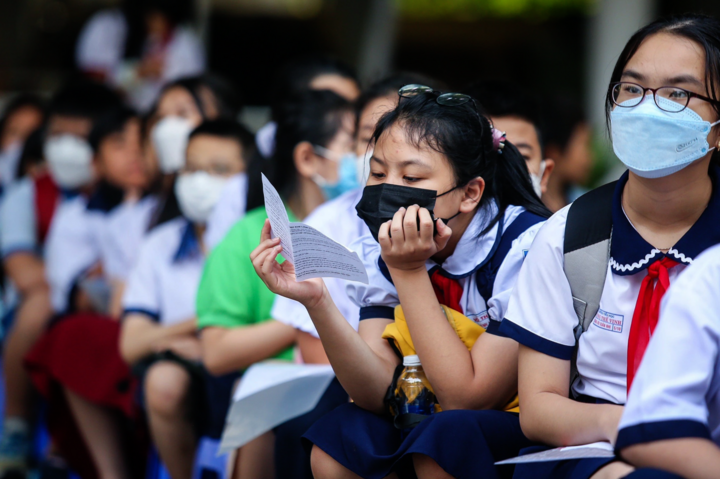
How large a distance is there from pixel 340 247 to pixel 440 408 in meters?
0.53

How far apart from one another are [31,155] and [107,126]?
1184 millimetres

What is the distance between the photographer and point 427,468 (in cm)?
187

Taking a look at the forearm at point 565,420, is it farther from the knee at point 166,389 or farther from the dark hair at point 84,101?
the dark hair at point 84,101

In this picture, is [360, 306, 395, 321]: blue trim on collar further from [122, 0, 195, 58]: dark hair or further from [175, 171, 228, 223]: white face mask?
[122, 0, 195, 58]: dark hair

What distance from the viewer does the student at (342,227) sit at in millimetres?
2660

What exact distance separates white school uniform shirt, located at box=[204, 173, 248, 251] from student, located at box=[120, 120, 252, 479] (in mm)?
131

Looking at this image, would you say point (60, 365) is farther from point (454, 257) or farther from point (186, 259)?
point (454, 257)

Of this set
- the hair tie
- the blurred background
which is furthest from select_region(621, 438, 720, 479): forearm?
the blurred background

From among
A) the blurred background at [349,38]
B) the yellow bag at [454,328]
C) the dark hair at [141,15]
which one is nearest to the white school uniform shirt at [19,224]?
the dark hair at [141,15]

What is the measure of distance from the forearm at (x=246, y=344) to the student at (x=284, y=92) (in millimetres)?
672

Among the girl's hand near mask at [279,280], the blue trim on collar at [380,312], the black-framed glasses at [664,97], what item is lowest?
the blue trim on collar at [380,312]

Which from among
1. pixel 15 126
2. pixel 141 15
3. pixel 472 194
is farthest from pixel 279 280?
pixel 15 126

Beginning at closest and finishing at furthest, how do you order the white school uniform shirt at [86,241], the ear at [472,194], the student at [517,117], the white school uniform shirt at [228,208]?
the ear at [472,194], the student at [517,117], the white school uniform shirt at [228,208], the white school uniform shirt at [86,241]

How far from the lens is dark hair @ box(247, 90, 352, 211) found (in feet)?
10.9
